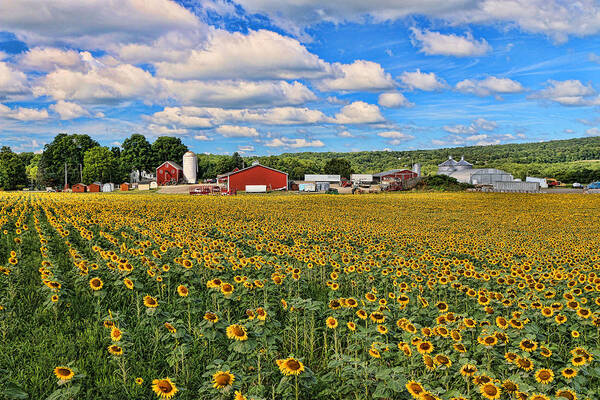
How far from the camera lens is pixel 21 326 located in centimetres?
553

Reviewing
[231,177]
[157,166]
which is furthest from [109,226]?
[157,166]

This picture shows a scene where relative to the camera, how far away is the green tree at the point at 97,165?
273 feet

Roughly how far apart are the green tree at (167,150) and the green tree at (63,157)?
Result: 14.9 metres

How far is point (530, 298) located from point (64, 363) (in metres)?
6.32

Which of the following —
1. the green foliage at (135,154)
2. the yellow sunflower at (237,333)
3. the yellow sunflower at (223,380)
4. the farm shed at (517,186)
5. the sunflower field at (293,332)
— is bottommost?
the sunflower field at (293,332)

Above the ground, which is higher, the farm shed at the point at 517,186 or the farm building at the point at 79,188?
the farm building at the point at 79,188

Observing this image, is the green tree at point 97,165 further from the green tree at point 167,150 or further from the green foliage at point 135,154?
the green tree at point 167,150

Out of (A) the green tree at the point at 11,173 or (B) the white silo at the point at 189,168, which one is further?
(B) the white silo at the point at 189,168

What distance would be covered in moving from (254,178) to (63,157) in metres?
52.4

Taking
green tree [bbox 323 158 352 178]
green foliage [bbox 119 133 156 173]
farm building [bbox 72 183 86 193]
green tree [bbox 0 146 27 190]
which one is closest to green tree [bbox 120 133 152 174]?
green foliage [bbox 119 133 156 173]

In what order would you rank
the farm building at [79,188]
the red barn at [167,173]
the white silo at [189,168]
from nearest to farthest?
the farm building at [79,188] < the red barn at [167,173] < the white silo at [189,168]

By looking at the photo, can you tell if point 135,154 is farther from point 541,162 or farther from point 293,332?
point 541,162

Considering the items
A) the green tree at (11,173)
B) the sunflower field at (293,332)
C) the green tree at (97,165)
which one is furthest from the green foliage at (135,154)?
the sunflower field at (293,332)

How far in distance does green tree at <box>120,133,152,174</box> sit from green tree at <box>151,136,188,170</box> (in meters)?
1.42
